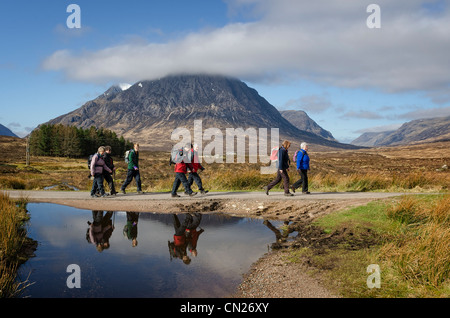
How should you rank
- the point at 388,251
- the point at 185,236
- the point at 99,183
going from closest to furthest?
the point at 388,251
the point at 185,236
the point at 99,183

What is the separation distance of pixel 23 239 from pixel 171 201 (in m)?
5.72

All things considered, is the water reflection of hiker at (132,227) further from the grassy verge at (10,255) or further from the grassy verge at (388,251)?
the grassy verge at (388,251)

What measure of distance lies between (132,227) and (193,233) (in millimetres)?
1993

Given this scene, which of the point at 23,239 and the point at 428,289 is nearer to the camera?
the point at 428,289

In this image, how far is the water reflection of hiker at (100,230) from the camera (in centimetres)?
898

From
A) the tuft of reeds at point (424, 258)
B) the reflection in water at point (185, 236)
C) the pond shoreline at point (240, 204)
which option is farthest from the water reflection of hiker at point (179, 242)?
the tuft of reeds at point (424, 258)

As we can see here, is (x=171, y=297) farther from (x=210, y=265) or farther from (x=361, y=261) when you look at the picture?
(x=361, y=261)

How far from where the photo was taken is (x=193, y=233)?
995 cm

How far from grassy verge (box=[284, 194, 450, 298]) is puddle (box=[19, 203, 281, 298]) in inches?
65.6

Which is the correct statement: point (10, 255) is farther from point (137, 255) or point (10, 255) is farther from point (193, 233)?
point (193, 233)

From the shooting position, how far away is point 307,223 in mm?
10438

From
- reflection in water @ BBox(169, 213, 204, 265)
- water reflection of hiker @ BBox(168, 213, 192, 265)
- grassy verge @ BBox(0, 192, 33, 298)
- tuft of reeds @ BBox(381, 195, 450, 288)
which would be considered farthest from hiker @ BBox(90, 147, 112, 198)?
tuft of reeds @ BBox(381, 195, 450, 288)

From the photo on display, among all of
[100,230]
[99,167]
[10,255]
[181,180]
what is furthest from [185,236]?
[99,167]
